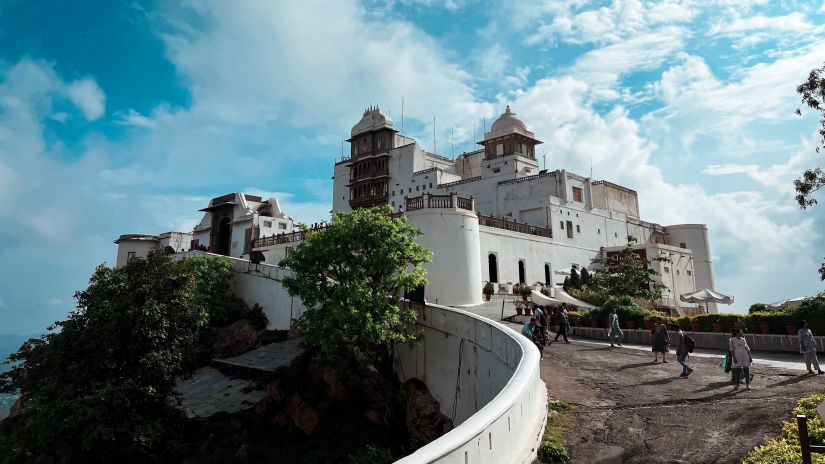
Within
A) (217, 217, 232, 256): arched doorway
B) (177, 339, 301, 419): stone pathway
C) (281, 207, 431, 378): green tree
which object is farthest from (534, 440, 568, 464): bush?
(217, 217, 232, 256): arched doorway

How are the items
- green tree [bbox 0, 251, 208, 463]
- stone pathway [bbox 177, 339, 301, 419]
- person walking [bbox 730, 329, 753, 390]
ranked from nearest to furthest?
person walking [bbox 730, 329, 753, 390]
green tree [bbox 0, 251, 208, 463]
stone pathway [bbox 177, 339, 301, 419]

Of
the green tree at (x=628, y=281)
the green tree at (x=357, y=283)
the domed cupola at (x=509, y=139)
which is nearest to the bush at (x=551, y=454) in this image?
the green tree at (x=357, y=283)

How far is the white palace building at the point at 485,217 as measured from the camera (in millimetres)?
29703

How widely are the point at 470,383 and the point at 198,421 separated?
497 inches

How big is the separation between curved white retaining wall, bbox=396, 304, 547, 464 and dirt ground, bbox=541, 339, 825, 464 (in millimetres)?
940

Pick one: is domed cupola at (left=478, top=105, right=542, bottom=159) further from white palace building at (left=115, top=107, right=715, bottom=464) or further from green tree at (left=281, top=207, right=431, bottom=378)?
green tree at (left=281, top=207, right=431, bottom=378)

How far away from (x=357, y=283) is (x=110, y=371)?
9.29 meters

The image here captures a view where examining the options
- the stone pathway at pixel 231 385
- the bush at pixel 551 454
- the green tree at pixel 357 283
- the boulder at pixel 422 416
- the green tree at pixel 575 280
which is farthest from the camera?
the green tree at pixel 575 280

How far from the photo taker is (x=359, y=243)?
1862cm

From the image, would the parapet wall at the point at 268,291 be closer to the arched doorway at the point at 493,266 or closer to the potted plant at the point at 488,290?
the potted plant at the point at 488,290

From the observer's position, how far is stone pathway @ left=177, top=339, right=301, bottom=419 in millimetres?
23141

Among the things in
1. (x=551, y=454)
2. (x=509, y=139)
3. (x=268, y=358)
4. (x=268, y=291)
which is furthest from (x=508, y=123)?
(x=551, y=454)

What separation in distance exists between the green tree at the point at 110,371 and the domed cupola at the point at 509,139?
112ft

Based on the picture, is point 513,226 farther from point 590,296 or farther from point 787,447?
point 787,447
